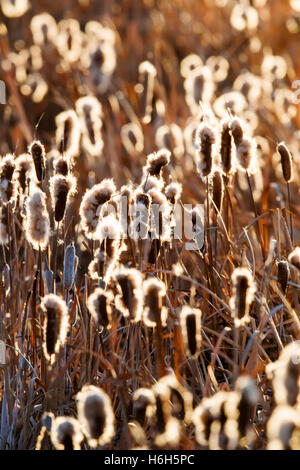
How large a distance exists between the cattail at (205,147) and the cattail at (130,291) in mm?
463

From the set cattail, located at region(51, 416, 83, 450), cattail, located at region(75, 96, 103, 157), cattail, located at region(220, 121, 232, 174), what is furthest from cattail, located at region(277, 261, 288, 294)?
cattail, located at region(75, 96, 103, 157)

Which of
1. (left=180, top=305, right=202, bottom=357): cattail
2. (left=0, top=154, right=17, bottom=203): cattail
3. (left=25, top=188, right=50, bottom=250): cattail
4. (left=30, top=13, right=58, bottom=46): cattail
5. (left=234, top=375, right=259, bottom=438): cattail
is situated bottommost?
(left=234, top=375, right=259, bottom=438): cattail

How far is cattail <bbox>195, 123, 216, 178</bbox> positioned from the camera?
1712mm

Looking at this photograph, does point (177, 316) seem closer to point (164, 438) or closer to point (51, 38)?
point (164, 438)

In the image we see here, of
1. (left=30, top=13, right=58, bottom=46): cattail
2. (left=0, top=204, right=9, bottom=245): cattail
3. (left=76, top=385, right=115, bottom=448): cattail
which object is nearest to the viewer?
(left=76, top=385, right=115, bottom=448): cattail

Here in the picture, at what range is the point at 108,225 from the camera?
160 cm

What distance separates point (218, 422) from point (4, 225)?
88 cm

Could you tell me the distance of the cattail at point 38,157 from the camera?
1703 millimetres

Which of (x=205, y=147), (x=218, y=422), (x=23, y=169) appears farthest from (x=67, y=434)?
(x=23, y=169)

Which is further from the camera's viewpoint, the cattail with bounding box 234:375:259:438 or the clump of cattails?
the clump of cattails

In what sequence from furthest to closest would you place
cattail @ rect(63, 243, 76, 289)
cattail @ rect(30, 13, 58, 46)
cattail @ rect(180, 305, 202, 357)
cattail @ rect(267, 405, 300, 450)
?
cattail @ rect(30, 13, 58, 46), cattail @ rect(63, 243, 76, 289), cattail @ rect(180, 305, 202, 357), cattail @ rect(267, 405, 300, 450)

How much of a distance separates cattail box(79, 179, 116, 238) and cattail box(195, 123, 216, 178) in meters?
0.23

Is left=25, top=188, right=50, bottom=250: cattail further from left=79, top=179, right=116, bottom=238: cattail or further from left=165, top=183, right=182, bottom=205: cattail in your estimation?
left=165, top=183, right=182, bottom=205: cattail
